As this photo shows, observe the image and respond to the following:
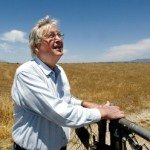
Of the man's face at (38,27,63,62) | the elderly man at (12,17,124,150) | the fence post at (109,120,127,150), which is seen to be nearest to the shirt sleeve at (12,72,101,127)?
the elderly man at (12,17,124,150)

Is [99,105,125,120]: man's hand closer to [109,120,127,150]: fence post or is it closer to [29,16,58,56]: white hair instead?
[109,120,127,150]: fence post

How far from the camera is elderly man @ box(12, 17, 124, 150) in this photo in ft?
9.80

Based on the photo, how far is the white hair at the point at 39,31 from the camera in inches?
131

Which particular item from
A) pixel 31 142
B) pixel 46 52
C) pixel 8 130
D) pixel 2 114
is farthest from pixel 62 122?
pixel 2 114

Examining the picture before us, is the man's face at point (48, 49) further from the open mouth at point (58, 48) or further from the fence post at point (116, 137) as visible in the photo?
the fence post at point (116, 137)

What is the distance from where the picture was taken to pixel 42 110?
3002 millimetres

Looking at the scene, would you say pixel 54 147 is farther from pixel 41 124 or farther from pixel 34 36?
pixel 34 36

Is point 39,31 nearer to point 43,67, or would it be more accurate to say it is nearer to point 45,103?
point 43,67

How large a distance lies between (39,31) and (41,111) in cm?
76

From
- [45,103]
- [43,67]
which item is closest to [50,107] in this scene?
[45,103]

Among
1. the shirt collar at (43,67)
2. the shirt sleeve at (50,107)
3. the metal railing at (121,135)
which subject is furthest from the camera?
the shirt collar at (43,67)

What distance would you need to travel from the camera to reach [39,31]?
3324 millimetres

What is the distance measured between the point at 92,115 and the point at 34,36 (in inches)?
35.6

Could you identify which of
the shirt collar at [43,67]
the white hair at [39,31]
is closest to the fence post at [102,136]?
the shirt collar at [43,67]
